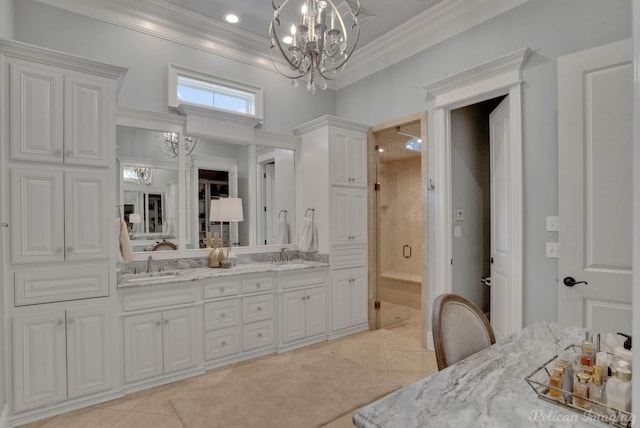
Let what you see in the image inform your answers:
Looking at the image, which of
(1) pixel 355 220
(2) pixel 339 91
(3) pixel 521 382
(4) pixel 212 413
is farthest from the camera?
(2) pixel 339 91

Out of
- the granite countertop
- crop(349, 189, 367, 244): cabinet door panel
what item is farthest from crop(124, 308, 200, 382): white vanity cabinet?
crop(349, 189, 367, 244): cabinet door panel

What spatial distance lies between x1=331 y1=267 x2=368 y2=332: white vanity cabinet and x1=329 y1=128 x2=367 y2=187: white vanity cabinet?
3.42ft

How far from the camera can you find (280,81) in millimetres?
4117

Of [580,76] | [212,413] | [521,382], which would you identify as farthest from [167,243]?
[580,76]

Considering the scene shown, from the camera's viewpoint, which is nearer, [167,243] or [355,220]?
[167,243]

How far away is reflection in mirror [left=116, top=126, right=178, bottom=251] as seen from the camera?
3.08m

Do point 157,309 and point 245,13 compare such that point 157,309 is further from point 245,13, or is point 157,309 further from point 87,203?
point 245,13

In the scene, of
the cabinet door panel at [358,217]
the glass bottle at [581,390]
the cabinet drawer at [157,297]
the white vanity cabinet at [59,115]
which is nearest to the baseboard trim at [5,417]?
the cabinet drawer at [157,297]

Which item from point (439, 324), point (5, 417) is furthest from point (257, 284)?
point (439, 324)

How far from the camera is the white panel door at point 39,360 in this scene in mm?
2189

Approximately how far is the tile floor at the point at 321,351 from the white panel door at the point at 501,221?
772 mm

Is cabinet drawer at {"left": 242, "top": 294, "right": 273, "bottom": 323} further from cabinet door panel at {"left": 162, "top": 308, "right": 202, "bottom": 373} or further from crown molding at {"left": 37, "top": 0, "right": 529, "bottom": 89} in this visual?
crown molding at {"left": 37, "top": 0, "right": 529, "bottom": 89}

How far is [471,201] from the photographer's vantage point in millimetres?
3740

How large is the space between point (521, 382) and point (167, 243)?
308cm
